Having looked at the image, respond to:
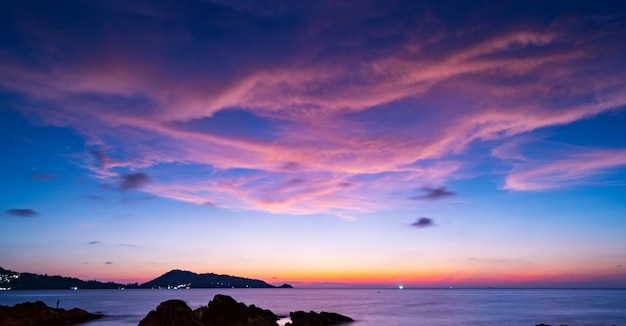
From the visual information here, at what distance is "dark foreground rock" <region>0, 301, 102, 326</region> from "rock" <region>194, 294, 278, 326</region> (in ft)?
98.0

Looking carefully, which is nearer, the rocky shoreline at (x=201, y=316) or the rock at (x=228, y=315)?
the rocky shoreline at (x=201, y=316)

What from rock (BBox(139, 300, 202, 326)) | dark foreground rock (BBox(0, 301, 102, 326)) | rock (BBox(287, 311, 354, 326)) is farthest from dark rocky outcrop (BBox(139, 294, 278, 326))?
dark foreground rock (BBox(0, 301, 102, 326))

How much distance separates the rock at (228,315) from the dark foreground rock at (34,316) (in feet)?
98.0

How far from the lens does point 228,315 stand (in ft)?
164

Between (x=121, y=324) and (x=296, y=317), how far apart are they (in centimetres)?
3469

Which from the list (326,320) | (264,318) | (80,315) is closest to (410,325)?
(326,320)

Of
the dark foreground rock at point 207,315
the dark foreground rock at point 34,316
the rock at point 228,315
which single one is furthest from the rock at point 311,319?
the dark foreground rock at point 34,316

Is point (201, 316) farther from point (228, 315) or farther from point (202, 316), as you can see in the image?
point (228, 315)

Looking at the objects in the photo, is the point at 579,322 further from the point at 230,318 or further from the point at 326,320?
the point at 230,318

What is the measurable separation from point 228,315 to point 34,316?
38.2 meters

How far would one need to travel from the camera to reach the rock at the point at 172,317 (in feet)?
150

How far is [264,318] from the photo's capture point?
170ft

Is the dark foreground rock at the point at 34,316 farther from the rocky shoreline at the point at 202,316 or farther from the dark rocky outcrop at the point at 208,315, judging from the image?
the dark rocky outcrop at the point at 208,315

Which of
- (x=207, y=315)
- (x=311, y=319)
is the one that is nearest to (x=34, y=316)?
(x=207, y=315)
